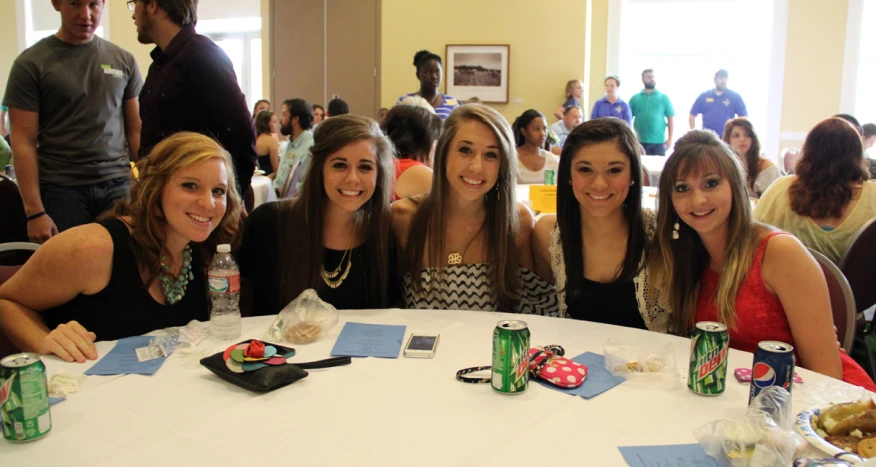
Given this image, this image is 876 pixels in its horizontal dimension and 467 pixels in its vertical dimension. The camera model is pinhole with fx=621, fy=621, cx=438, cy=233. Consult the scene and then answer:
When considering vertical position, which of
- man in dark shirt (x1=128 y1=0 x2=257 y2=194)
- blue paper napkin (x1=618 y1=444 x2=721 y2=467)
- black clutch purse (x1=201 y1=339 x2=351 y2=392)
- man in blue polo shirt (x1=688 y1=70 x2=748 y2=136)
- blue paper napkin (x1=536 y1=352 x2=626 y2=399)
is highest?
man in blue polo shirt (x1=688 y1=70 x2=748 y2=136)

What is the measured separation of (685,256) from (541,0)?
712 centimetres

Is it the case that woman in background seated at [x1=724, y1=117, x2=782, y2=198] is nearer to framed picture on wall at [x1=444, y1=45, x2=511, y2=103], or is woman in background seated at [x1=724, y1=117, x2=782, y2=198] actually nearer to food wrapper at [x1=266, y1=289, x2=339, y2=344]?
food wrapper at [x1=266, y1=289, x2=339, y2=344]

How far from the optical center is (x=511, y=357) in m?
1.28

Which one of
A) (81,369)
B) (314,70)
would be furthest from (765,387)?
(314,70)

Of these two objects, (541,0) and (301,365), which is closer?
(301,365)

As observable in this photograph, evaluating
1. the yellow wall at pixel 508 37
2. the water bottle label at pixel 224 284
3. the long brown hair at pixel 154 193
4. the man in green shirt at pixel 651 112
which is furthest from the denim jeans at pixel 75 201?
the man in green shirt at pixel 651 112

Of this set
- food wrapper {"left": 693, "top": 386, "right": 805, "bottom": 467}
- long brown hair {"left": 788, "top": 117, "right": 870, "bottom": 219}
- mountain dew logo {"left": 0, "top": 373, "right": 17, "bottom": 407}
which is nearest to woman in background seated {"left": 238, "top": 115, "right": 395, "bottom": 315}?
mountain dew logo {"left": 0, "top": 373, "right": 17, "bottom": 407}

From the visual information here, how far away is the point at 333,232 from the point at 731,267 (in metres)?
1.23

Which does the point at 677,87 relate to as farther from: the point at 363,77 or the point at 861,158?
the point at 861,158

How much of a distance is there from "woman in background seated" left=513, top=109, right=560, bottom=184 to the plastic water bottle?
11.6ft

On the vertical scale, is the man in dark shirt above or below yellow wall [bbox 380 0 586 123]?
below

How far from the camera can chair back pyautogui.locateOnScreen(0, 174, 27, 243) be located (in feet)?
9.32

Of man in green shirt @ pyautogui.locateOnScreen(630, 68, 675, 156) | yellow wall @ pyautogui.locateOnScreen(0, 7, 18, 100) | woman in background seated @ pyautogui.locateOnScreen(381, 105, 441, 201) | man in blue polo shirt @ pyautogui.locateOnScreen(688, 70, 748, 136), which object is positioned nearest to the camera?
woman in background seated @ pyautogui.locateOnScreen(381, 105, 441, 201)

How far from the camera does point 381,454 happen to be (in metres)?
1.07
